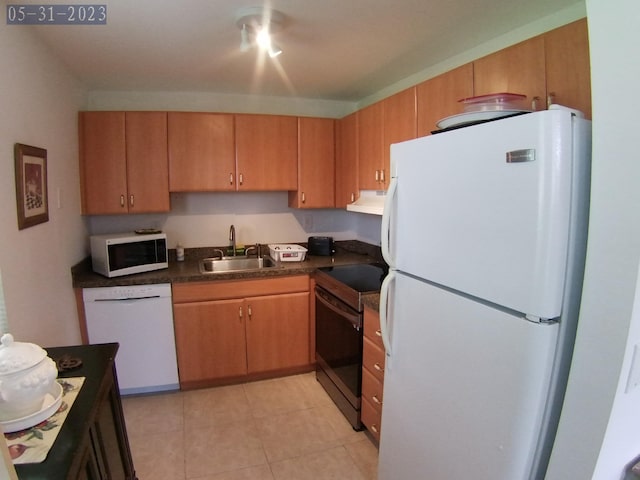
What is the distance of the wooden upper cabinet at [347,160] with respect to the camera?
284 centimetres

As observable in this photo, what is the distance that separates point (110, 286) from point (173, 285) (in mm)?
399

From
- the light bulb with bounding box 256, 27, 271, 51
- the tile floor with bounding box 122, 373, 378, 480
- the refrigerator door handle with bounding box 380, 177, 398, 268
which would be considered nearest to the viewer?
the refrigerator door handle with bounding box 380, 177, 398, 268

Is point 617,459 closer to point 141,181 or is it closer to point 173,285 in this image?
point 173,285

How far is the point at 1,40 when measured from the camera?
159 cm

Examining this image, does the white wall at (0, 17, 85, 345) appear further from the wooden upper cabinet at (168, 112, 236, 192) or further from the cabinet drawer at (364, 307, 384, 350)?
the cabinet drawer at (364, 307, 384, 350)

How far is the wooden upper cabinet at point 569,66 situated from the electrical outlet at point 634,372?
2.79 ft

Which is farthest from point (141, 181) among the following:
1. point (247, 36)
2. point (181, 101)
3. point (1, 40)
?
point (247, 36)

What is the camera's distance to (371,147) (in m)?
2.59

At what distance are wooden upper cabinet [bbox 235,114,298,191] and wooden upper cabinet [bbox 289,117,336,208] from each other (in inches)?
2.3

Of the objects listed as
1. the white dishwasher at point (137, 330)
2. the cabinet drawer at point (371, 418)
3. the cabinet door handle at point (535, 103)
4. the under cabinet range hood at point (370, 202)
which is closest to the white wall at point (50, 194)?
the white dishwasher at point (137, 330)

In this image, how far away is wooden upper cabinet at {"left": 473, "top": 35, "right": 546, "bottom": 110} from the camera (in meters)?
1.44

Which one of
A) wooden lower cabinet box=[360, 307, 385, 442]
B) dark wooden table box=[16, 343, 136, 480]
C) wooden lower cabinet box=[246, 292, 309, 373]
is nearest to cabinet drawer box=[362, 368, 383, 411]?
wooden lower cabinet box=[360, 307, 385, 442]

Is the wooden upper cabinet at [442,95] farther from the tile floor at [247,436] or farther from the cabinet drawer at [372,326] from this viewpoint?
the tile floor at [247,436]

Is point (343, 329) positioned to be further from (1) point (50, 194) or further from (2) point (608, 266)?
(1) point (50, 194)
